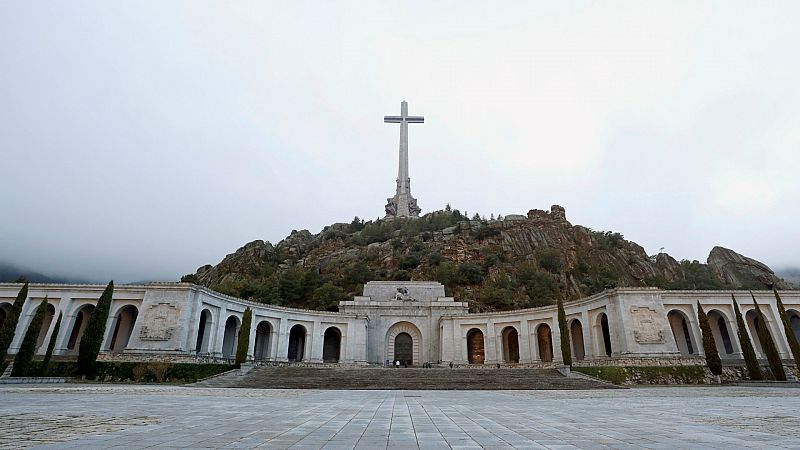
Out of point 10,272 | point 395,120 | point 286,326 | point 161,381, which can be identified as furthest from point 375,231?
point 10,272

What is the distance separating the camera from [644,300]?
93.4 ft

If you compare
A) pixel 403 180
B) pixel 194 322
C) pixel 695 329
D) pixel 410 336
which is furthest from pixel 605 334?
pixel 403 180

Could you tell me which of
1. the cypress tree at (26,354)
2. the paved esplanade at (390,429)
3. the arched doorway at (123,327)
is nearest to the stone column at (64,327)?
the arched doorway at (123,327)

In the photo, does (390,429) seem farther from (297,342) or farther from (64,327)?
(297,342)

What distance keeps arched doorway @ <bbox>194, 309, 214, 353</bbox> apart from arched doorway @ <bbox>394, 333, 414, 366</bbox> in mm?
17001

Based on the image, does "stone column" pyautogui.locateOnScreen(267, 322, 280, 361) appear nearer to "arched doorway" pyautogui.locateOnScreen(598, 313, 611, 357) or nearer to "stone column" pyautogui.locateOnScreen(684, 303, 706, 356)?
"arched doorway" pyautogui.locateOnScreen(598, 313, 611, 357)

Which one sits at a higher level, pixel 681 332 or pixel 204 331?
pixel 681 332

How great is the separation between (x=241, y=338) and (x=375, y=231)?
52.2 meters

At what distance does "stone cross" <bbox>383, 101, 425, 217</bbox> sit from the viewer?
263 feet

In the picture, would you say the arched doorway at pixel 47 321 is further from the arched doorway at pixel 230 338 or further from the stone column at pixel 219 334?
the arched doorway at pixel 230 338

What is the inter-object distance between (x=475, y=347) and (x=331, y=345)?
13916mm

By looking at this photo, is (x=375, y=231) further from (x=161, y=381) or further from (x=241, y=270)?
(x=161, y=381)

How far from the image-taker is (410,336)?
4112 cm

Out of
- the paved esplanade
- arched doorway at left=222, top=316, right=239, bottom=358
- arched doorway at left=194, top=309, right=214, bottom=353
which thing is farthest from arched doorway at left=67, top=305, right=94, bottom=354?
the paved esplanade
